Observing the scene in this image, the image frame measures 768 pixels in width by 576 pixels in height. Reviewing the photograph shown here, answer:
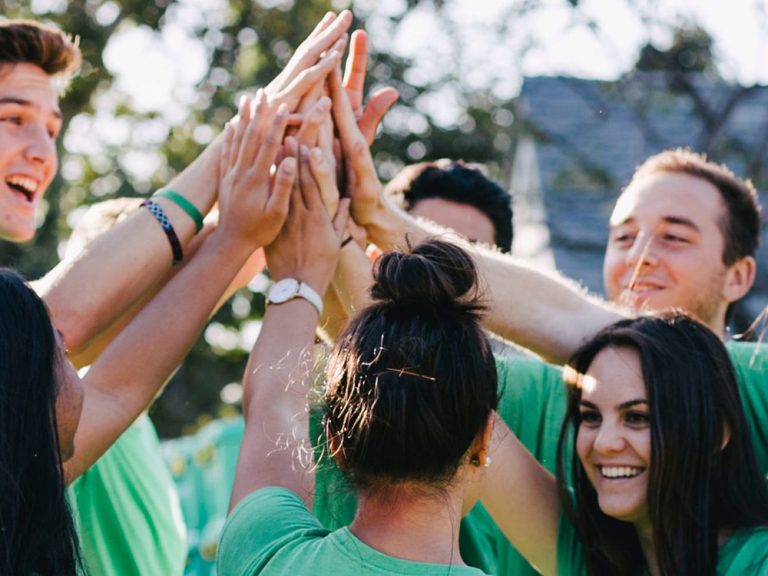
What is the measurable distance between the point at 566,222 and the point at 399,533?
9.72 metres

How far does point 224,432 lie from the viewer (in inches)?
304

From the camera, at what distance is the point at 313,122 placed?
3381mm

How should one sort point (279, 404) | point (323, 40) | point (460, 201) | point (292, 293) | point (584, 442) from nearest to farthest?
point (279, 404), point (292, 293), point (584, 442), point (323, 40), point (460, 201)

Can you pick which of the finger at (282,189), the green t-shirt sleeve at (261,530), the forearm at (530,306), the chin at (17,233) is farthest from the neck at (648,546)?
the chin at (17,233)

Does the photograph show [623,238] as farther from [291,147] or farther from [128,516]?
[128,516]

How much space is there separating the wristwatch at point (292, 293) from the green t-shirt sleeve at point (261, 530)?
66cm

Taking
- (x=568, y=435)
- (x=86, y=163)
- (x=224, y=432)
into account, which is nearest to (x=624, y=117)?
(x=86, y=163)

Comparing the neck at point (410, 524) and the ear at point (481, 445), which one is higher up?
the ear at point (481, 445)

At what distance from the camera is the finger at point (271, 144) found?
3.33 m

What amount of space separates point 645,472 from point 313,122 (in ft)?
3.89

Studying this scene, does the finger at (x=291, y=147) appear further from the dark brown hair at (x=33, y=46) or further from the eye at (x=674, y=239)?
the eye at (x=674, y=239)

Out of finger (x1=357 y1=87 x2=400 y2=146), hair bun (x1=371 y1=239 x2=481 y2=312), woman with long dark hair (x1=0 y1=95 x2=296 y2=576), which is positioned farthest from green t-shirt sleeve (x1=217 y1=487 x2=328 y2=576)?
finger (x1=357 y1=87 x2=400 y2=146)

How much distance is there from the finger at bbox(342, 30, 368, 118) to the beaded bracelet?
669mm

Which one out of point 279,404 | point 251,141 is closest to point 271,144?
point 251,141
